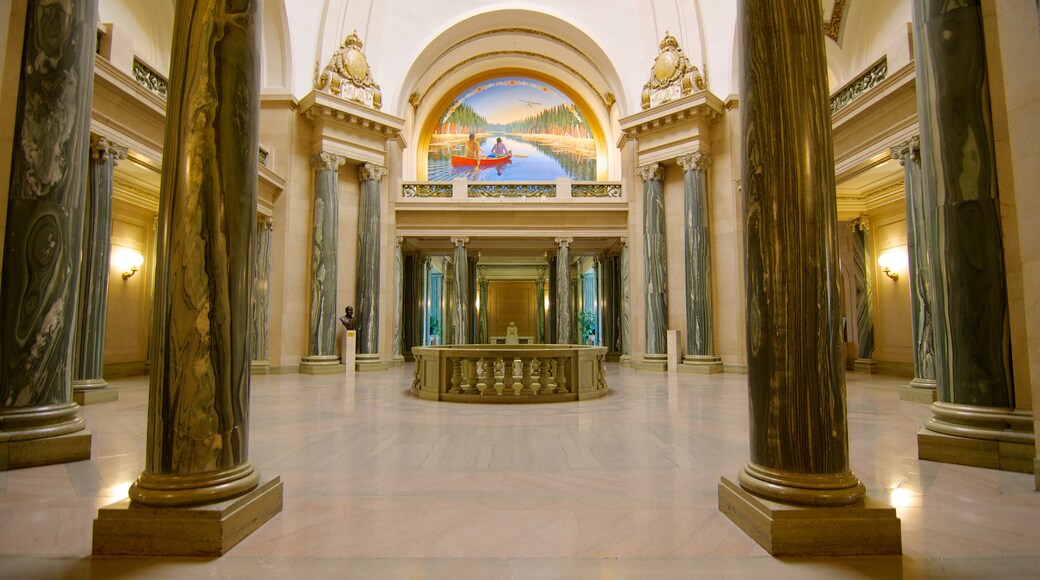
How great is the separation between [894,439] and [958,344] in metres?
1.29

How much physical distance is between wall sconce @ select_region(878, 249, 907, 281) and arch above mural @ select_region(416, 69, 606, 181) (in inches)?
414

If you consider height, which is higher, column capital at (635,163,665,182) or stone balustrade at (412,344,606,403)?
column capital at (635,163,665,182)

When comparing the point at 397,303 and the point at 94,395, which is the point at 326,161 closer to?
the point at 397,303

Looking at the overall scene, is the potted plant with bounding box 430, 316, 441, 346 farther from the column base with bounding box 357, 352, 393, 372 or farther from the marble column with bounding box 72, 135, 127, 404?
the marble column with bounding box 72, 135, 127, 404

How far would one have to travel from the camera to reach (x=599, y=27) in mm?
17062

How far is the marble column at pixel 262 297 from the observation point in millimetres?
12922

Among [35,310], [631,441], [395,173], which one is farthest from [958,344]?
[395,173]

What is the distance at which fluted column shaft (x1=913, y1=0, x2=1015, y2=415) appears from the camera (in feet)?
13.9

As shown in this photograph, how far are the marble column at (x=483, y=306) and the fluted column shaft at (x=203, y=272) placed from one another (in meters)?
20.4

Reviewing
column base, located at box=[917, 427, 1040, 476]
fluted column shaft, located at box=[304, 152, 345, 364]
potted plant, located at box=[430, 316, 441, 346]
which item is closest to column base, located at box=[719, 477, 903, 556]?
column base, located at box=[917, 427, 1040, 476]

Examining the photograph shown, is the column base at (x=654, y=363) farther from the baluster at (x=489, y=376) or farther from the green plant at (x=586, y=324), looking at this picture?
the green plant at (x=586, y=324)

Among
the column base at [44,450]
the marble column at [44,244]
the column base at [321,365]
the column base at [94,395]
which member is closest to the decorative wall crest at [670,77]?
the column base at [321,365]

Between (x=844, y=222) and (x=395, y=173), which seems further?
(x=395, y=173)

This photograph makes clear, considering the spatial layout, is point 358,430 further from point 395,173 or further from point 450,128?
point 450,128
